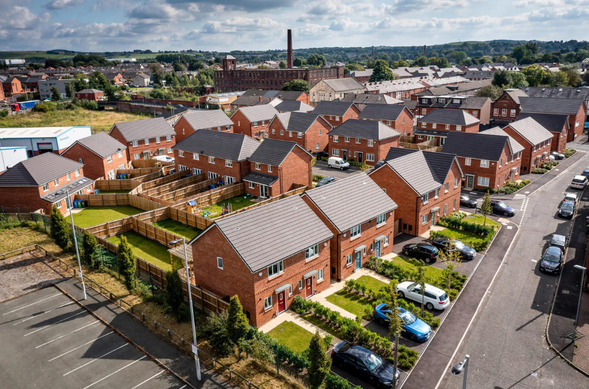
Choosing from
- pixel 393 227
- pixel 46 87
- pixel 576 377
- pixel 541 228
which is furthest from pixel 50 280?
pixel 46 87

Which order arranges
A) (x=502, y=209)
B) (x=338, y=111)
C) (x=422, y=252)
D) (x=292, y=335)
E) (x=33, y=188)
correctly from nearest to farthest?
(x=292, y=335) → (x=422, y=252) → (x=33, y=188) → (x=502, y=209) → (x=338, y=111)

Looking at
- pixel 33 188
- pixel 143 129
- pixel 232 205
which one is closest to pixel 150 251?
pixel 232 205

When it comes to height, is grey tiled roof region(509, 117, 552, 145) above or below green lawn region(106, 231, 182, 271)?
above

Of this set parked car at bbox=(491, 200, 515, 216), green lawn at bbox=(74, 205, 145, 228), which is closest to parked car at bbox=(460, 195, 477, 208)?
parked car at bbox=(491, 200, 515, 216)

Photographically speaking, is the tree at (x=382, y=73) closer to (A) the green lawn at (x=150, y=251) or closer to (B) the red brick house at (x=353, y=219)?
(B) the red brick house at (x=353, y=219)

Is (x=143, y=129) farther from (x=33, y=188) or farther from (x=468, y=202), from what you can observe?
(x=468, y=202)

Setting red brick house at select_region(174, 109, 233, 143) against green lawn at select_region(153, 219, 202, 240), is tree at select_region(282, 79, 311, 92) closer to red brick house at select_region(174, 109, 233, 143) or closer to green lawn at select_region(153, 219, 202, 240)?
red brick house at select_region(174, 109, 233, 143)
